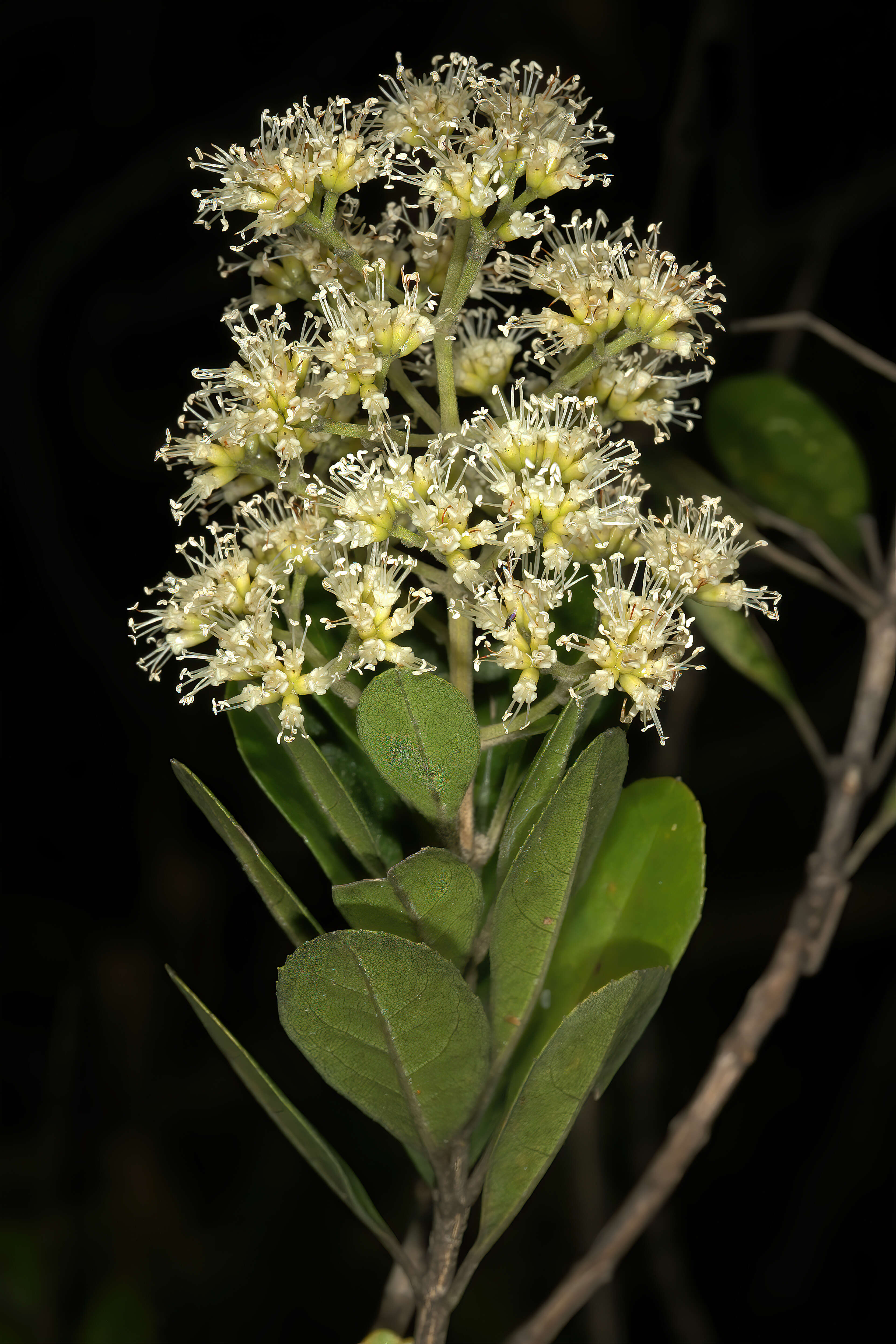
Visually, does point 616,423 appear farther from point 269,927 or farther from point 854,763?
point 269,927

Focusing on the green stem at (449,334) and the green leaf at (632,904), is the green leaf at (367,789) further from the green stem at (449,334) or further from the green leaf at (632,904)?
the green stem at (449,334)

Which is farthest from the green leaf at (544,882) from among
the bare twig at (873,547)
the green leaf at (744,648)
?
the bare twig at (873,547)

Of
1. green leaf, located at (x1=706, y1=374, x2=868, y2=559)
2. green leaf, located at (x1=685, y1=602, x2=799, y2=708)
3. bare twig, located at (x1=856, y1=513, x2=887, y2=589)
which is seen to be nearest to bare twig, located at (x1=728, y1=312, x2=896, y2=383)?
green leaf, located at (x1=706, y1=374, x2=868, y2=559)

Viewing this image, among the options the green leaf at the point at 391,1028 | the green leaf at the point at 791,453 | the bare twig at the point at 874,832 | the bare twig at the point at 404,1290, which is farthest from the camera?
the green leaf at the point at 791,453

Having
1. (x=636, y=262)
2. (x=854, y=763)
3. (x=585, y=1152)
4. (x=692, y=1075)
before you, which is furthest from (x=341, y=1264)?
(x=636, y=262)

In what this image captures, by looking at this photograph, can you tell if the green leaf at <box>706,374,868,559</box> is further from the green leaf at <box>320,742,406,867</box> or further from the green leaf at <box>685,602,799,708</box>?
the green leaf at <box>320,742,406,867</box>

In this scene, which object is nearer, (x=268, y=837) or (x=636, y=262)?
(x=636, y=262)
